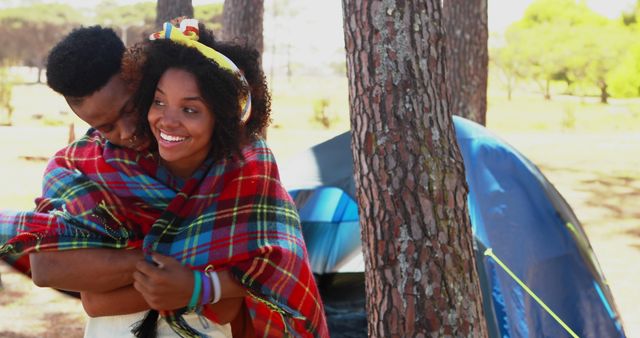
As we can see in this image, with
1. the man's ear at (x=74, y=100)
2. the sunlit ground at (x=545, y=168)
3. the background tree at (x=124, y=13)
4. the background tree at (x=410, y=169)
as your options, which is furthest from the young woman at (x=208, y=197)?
the background tree at (x=124, y=13)

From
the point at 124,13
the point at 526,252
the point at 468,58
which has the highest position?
the point at 124,13

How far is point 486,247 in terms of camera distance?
3830 millimetres

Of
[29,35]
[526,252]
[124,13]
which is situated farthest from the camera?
[124,13]

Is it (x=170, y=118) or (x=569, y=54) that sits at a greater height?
(x=569, y=54)

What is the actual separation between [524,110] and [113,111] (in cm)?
2603

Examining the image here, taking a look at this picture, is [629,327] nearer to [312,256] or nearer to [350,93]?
[312,256]

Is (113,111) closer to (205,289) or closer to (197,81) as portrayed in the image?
(197,81)

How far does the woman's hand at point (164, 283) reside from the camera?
1941 millimetres

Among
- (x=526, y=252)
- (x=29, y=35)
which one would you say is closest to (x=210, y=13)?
(x=29, y=35)

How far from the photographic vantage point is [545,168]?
471 inches

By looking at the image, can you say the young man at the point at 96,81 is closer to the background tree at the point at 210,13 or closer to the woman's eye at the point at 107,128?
the woman's eye at the point at 107,128

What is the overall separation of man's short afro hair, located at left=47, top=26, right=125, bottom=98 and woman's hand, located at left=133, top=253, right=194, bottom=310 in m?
0.43

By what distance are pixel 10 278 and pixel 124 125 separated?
16.4 ft

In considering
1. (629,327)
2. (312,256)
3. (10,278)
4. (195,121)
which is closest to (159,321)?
(195,121)
